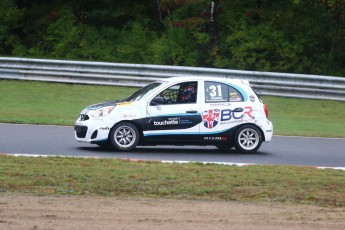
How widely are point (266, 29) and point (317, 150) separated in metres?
12.0

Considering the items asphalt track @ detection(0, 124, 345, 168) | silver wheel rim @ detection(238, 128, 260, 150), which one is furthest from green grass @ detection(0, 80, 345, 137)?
silver wheel rim @ detection(238, 128, 260, 150)

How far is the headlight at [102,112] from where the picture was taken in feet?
57.0

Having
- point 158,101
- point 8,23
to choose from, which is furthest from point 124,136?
point 8,23

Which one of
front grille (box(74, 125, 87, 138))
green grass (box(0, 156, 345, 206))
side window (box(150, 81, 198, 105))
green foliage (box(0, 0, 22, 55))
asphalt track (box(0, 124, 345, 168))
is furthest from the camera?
green foliage (box(0, 0, 22, 55))

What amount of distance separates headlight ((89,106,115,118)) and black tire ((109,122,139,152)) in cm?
31

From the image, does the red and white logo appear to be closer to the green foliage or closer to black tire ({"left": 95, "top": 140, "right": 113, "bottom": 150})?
black tire ({"left": 95, "top": 140, "right": 113, "bottom": 150})

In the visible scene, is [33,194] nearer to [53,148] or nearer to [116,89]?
[53,148]

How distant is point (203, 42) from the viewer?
99.9 ft

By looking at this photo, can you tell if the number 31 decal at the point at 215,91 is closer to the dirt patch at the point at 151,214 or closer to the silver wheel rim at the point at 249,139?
the silver wheel rim at the point at 249,139

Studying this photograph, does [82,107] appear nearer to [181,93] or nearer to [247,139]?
[181,93]

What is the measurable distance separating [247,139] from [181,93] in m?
1.54

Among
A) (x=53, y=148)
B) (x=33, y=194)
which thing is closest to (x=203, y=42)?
(x=53, y=148)

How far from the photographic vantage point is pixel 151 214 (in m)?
10.7

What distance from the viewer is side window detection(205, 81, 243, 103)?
58.5 ft
